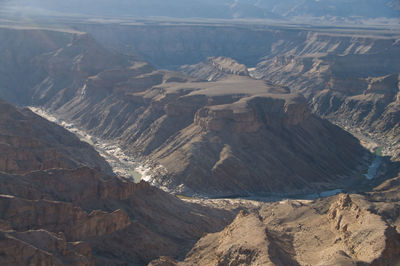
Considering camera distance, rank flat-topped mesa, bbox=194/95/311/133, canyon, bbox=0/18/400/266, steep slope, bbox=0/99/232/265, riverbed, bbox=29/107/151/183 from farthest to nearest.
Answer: flat-topped mesa, bbox=194/95/311/133, riverbed, bbox=29/107/151/183, canyon, bbox=0/18/400/266, steep slope, bbox=0/99/232/265

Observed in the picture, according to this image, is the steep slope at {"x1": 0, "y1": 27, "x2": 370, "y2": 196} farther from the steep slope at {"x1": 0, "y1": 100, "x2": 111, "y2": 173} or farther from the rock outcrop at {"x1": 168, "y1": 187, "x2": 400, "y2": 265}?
the rock outcrop at {"x1": 168, "y1": 187, "x2": 400, "y2": 265}

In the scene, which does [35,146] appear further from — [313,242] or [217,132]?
[313,242]

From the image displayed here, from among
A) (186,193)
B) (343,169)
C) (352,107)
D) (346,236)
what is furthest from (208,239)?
(352,107)

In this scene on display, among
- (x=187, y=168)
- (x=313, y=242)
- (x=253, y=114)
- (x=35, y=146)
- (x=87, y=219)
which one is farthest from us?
(x=253, y=114)

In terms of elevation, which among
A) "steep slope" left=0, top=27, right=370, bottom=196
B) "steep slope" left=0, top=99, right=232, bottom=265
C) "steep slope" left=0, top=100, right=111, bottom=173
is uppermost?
"steep slope" left=0, top=27, right=370, bottom=196

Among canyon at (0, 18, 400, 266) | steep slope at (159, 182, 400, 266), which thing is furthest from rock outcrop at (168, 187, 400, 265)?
canyon at (0, 18, 400, 266)

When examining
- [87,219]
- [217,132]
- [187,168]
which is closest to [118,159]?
[187,168]
